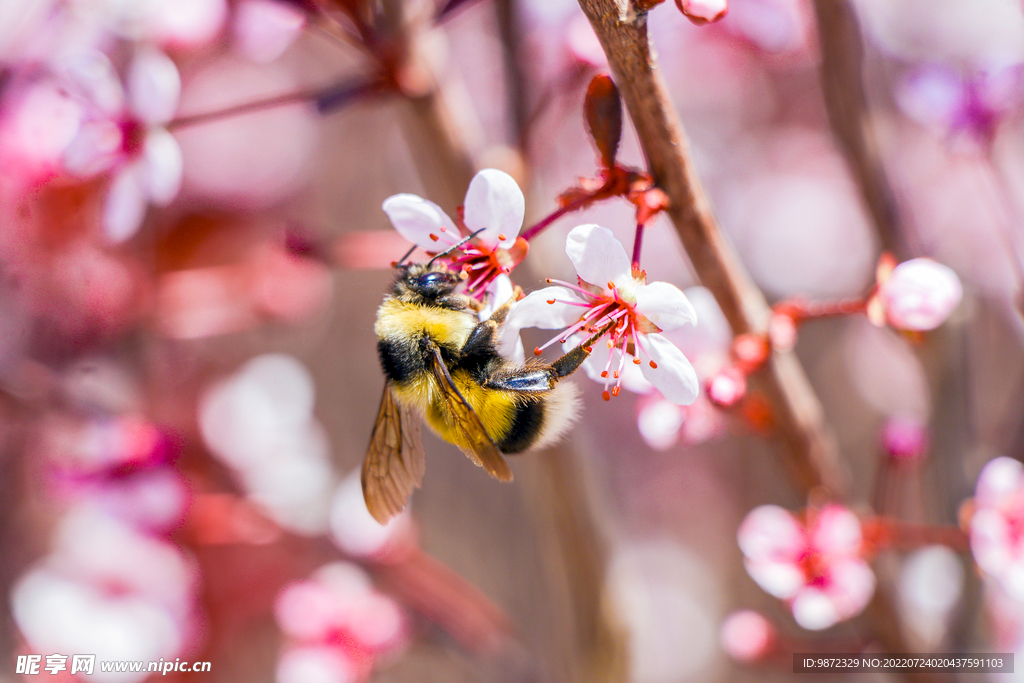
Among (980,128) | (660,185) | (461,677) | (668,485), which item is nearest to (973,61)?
(980,128)

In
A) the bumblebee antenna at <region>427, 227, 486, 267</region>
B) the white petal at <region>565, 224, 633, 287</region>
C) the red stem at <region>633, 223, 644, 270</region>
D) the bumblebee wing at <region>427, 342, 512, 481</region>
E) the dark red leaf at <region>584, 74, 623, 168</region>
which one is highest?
the dark red leaf at <region>584, 74, 623, 168</region>

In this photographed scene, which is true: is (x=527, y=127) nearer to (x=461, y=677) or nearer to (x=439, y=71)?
(x=439, y=71)

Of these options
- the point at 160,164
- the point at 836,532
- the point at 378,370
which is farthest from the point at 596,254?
the point at 378,370

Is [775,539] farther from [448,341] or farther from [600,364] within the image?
[448,341]

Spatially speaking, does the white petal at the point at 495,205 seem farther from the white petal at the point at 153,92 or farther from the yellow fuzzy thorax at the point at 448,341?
the white petal at the point at 153,92

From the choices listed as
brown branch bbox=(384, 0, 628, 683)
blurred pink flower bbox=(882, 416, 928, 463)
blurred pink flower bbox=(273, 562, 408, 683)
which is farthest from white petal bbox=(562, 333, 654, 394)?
blurred pink flower bbox=(273, 562, 408, 683)

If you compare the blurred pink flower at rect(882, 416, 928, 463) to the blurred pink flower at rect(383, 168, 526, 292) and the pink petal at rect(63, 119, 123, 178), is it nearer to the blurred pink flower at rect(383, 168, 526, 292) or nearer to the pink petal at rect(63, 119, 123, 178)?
the blurred pink flower at rect(383, 168, 526, 292)

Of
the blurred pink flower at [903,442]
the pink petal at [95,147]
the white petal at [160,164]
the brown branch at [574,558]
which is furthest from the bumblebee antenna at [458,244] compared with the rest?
the blurred pink flower at [903,442]
